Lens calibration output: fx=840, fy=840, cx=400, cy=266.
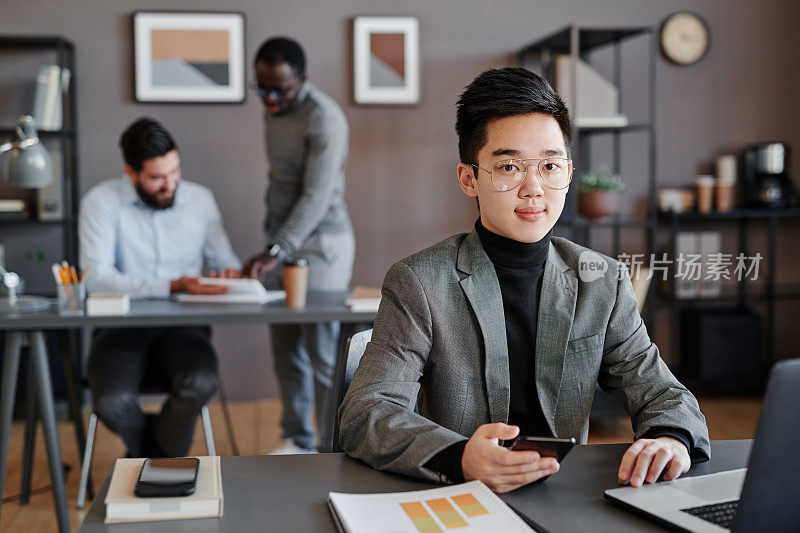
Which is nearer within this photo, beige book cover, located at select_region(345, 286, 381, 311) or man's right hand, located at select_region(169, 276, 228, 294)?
beige book cover, located at select_region(345, 286, 381, 311)

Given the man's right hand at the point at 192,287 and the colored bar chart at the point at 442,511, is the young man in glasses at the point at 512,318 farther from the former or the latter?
the man's right hand at the point at 192,287

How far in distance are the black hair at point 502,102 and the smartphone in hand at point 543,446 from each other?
54 cm

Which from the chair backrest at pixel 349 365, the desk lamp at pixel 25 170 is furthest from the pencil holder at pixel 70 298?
the chair backrest at pixel 349 365

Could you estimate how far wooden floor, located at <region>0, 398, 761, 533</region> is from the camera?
111 inches

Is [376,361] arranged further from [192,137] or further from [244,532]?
[192,137]

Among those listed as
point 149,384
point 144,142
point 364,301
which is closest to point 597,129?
point 364,301

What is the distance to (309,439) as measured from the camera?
334cm

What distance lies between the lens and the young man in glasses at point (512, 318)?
1.32 metres

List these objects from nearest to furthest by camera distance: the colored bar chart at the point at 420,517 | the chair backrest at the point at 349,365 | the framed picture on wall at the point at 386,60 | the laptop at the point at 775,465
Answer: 1. the laptop at the point at 775,465
2. the colored bar chart at the point at 420,517
3. the chair backrest at the point at 349,365
4. the framed picture on wall at the point at 386,60

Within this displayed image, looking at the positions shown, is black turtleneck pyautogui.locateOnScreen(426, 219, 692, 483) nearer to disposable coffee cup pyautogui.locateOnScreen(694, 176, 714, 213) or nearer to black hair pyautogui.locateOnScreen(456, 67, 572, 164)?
black hair pyautogui.locateOnScreen(456, 67, 572, 164)

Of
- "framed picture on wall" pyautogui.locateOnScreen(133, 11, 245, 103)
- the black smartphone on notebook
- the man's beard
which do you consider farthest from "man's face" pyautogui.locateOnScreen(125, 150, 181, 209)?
the black smartphone on notebook

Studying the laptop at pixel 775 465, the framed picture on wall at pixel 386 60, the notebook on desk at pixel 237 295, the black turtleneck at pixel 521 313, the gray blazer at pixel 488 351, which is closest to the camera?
the laptop at pixel 775 465

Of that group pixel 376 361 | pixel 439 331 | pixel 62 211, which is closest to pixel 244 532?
pixel 376 361

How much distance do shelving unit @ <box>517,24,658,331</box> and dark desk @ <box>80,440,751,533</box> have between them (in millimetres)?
2742
